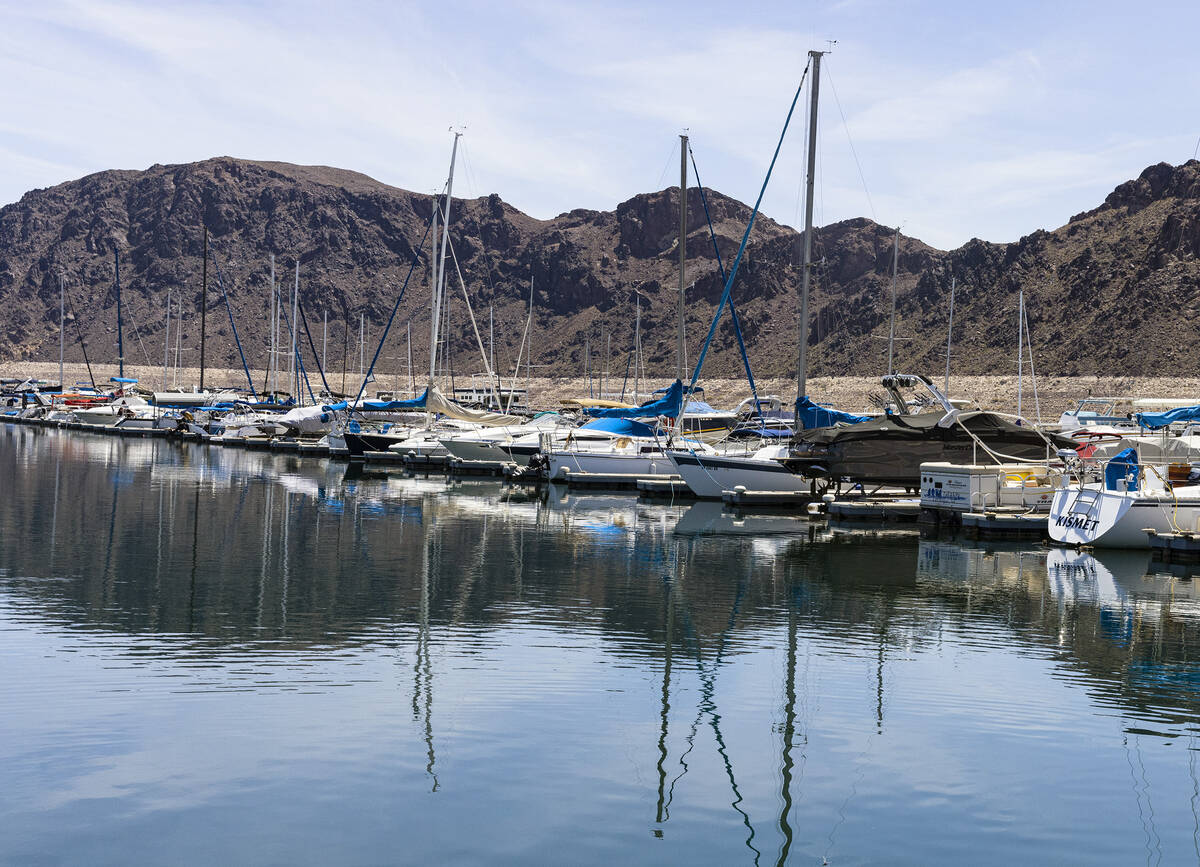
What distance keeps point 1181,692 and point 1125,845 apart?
5.29 meters

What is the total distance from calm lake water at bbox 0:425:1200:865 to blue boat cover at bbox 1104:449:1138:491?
5.77 ft

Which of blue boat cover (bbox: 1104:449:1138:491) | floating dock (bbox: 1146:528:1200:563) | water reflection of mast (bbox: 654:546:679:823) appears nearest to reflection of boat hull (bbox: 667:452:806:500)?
blue boat cover (bbox: 1104:449:1138:491)

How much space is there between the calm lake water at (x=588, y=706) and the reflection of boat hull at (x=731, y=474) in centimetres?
915

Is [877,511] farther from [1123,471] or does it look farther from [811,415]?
[1123,471]

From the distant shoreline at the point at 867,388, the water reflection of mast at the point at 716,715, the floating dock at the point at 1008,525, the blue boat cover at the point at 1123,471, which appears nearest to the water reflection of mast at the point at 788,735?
the water reflection of mast at the point at 716,715

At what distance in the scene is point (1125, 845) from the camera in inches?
375

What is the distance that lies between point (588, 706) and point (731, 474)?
75.3ft

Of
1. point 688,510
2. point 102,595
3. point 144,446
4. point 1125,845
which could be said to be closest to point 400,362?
point 144,446

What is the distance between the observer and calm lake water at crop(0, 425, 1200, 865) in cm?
955

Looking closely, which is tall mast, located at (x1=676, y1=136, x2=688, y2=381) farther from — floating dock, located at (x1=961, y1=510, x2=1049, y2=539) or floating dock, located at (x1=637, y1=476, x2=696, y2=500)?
floating dock, located at (x1=961, y1=510, x2=1049, y2=539)

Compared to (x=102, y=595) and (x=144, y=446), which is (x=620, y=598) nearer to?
(x=102, y=595)

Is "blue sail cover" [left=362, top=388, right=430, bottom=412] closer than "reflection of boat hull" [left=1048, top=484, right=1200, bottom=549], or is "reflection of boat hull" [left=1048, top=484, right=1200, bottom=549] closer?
"reflection of boat hull" [left=1048, top=484, right=1200, bottom=549]

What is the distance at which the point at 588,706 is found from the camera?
1317cm

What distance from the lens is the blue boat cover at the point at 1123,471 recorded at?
82.5 feet
